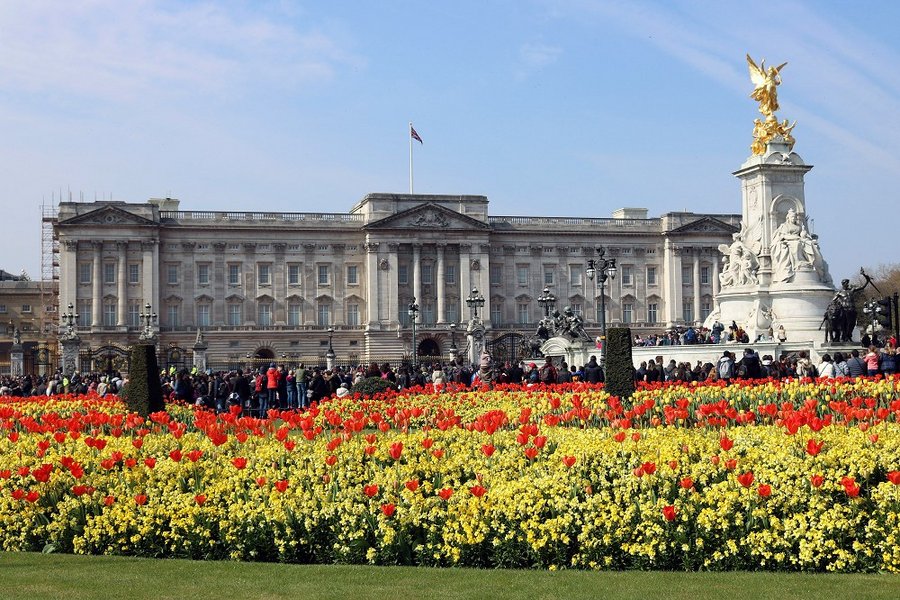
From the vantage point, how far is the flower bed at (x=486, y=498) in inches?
364

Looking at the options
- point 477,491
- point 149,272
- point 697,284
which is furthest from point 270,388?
point 697,284

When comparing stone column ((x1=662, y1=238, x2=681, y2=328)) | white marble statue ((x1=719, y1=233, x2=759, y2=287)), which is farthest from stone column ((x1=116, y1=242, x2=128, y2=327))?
white marble statue ((x1=719, y1=233, x2=759, y2=287))

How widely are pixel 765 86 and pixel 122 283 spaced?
54912 millimetres

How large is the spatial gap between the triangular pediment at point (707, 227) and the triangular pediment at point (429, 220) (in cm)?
1637

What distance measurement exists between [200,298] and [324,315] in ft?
30.5

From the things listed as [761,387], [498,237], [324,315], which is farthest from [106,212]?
[761,387]

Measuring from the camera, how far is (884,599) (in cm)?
788

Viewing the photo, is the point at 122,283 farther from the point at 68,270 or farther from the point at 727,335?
the point at 727,335

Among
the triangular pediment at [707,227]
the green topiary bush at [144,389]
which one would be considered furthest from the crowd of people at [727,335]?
the triangular pediment at [707,227]

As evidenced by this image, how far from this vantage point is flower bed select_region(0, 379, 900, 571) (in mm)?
9242

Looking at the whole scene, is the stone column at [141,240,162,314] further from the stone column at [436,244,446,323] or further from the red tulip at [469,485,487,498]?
the red tulip at [469,485,487,498]

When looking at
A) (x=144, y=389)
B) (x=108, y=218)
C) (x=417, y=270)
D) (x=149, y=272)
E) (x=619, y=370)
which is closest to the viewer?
(x=144, y=389)

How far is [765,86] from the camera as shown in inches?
1451

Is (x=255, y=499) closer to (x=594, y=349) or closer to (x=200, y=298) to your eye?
(x=594, y=349)
